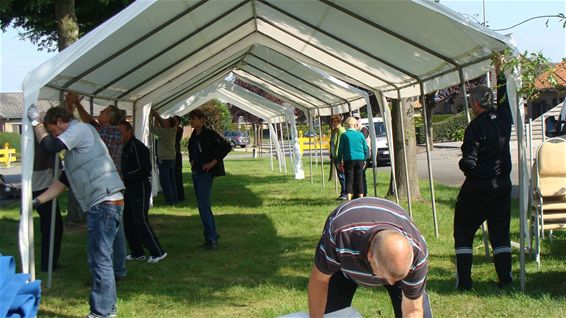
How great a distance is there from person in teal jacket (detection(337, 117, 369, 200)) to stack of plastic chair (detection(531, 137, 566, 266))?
538 cm

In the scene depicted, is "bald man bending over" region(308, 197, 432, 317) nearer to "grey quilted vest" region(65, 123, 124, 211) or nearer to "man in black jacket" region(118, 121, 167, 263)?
"grey quilted vest" region(65, 123, 124, 211)

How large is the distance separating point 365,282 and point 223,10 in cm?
547

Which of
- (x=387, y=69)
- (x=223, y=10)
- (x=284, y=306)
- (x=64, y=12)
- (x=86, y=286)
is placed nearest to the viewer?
(x=284, y=306)

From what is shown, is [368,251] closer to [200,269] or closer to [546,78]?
[546,78]

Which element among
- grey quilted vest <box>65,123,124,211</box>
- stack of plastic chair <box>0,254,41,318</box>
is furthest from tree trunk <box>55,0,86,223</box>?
stack of plastic chair <box>0,254,41,318</box>

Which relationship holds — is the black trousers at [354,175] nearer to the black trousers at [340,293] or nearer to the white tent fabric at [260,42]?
the white tent fabric at [260,42]

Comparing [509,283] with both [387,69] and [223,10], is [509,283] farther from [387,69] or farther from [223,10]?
[223,10]

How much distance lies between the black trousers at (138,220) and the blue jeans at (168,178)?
5844 millimetres

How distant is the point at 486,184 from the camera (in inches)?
243

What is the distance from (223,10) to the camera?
26.8 feet

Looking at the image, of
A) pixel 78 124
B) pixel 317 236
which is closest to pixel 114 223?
pixel 78 124

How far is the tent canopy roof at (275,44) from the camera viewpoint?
5961 mm

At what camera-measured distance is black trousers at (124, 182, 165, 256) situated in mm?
8062

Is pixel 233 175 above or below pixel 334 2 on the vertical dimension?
below
